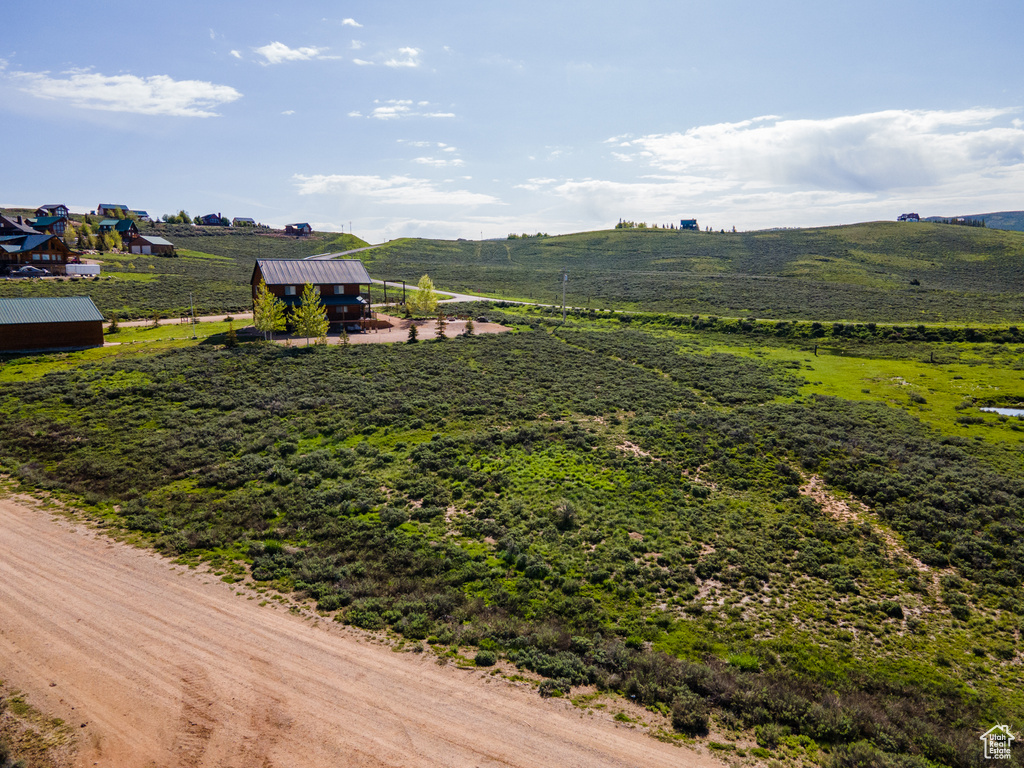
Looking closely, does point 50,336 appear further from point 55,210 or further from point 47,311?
point 55,210

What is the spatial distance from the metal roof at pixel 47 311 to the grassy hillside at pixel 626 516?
4.16 metres

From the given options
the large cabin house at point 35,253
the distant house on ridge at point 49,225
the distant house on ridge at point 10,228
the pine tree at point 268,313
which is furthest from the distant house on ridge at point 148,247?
the pine tree at point 268,313

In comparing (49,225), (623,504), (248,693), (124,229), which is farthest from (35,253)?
(623,504)

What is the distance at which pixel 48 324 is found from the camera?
1796 inches

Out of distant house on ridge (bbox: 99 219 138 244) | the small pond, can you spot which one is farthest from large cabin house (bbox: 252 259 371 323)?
distant house on ridge (bbox: 99 219 138 244)

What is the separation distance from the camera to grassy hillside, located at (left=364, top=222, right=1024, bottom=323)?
82.1 m

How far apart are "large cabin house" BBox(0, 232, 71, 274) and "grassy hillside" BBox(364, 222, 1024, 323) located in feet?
192

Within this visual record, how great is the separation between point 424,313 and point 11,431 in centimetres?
→ 4924

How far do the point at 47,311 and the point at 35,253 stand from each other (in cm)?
5432

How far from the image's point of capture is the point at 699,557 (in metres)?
20.4

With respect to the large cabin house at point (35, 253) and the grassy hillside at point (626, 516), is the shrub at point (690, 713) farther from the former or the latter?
the large cabin house at point (35, 253)

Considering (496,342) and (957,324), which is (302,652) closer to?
(496,342)

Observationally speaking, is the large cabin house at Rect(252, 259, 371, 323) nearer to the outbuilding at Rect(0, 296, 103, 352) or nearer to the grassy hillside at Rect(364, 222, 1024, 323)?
the outbuilding at Rect(0, 296, 103, 352)

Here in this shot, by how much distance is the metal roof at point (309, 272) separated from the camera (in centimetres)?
5772
